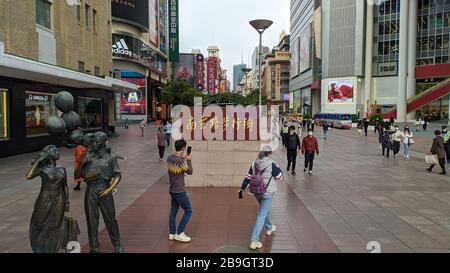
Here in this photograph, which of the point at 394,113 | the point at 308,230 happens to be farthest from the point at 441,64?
the point at 308,230

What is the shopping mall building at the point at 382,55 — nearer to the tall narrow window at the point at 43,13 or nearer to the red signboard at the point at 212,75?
the tall narrow window at the point at 43,13

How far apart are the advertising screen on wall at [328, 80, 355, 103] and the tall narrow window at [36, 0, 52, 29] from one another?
180 feet

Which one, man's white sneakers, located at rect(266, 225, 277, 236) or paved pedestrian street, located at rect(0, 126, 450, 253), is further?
man's white sneakers, located at rect(266, 225, 277, 236)

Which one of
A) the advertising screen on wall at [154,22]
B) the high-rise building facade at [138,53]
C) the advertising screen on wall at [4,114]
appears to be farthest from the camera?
the advertising screen on wall at [154,22]

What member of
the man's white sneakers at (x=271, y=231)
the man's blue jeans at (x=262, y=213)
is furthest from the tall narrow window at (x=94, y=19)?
the man's blue jeans at (x=262, y=213)

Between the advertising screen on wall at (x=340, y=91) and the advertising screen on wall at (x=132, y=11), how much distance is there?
34.7 m

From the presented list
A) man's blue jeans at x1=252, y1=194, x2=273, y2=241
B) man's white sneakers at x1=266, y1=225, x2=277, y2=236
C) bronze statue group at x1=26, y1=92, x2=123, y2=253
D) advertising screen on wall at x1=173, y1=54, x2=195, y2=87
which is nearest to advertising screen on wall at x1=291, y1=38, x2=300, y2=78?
advertising screen on wall at x1=173, y1=54, x2=195, y2=87

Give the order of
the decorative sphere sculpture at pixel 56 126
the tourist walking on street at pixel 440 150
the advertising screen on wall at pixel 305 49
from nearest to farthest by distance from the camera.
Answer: the decorative sphere sculpture at pixel 56 126 < the tourist walking on street at pixel 440 150 < the advertising screen on wall at pixel 305 49

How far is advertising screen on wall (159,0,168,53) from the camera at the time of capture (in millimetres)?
71812

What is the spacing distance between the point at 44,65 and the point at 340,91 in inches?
2340

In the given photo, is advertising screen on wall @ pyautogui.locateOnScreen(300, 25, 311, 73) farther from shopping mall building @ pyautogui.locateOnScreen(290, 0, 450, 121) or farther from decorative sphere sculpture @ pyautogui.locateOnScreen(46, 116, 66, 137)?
decorative sphere sculpture @ pyautogui.locateOnScreen(46, 116, 66, 137)

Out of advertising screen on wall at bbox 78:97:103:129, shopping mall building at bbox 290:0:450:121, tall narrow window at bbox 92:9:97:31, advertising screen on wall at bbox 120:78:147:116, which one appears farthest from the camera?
advertising screen on wall at bbox 120:78:147:116

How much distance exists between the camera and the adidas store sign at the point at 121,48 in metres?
52.3

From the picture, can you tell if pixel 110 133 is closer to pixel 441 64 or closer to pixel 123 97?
pixel 123 97
